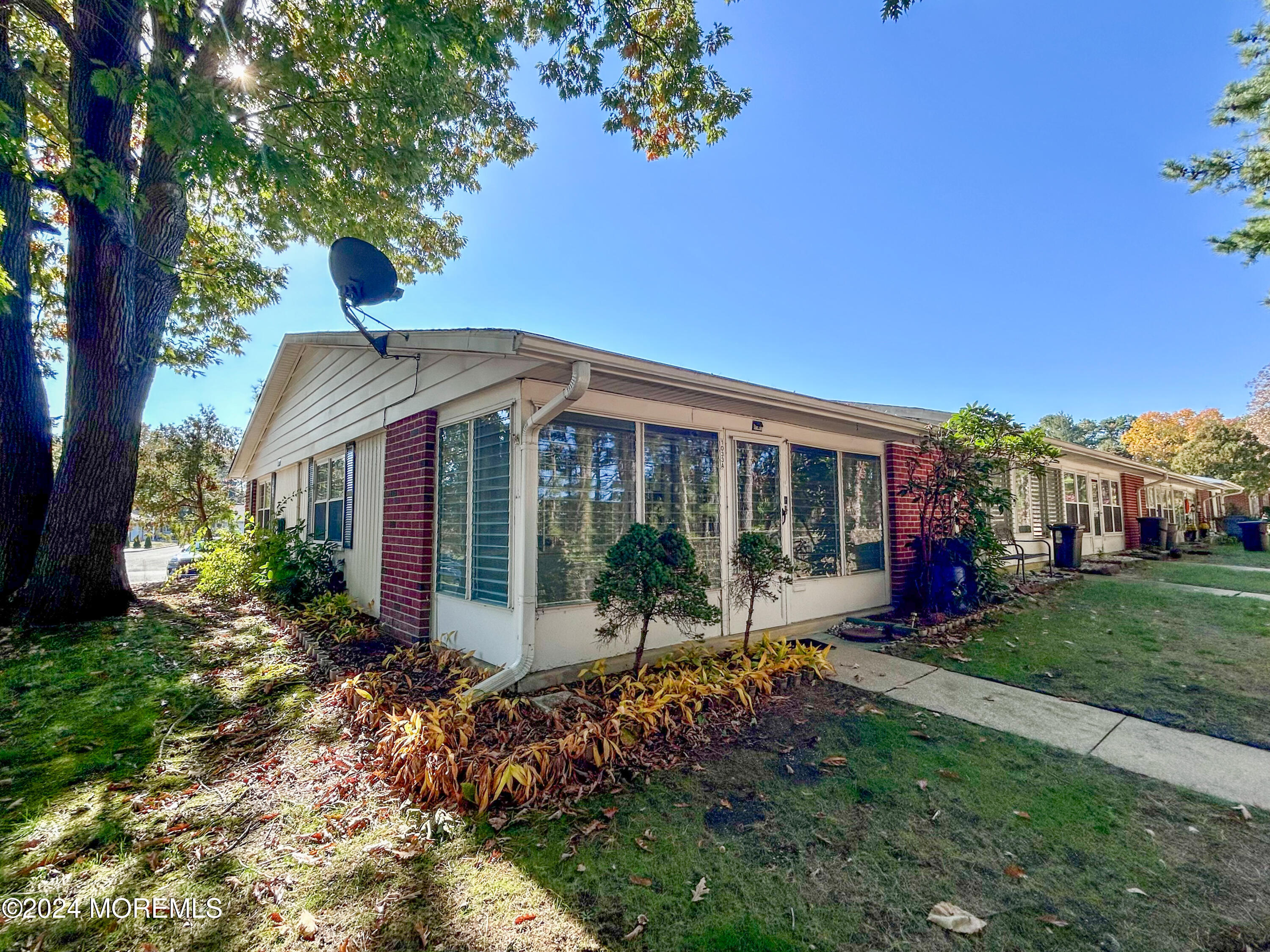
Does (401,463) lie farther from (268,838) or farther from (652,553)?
(268,838)

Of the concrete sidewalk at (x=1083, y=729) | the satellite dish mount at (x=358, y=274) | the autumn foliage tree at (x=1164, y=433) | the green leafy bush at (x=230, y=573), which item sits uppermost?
the autumn foliage tree at (x=1164, y=433)

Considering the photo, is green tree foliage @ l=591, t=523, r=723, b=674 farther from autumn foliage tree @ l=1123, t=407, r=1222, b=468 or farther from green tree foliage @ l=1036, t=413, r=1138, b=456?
green tree foliage @ l=1036, t=413, r=1138, b=456

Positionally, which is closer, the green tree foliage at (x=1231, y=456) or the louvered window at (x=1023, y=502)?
the louvered window at (x=1023, y=502)

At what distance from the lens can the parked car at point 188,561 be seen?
413 inches

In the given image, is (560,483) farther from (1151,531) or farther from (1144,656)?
(1151,531)

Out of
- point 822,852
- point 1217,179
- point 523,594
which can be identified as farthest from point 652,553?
point 1217,179

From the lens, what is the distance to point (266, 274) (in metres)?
9.91

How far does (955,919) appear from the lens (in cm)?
192

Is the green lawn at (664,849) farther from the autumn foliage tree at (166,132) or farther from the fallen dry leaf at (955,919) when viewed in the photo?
the autumn foliage tree at (166,132)

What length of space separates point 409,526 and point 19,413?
5.53m

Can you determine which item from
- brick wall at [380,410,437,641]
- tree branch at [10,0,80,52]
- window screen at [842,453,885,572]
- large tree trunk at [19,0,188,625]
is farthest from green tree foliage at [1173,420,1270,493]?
tree branch at [10,0,80,52]

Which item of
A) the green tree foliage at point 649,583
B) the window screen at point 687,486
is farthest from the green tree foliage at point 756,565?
the green tree foliage at point 649,583

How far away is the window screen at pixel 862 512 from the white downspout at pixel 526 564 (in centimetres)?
428

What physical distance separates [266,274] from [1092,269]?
18412mm
